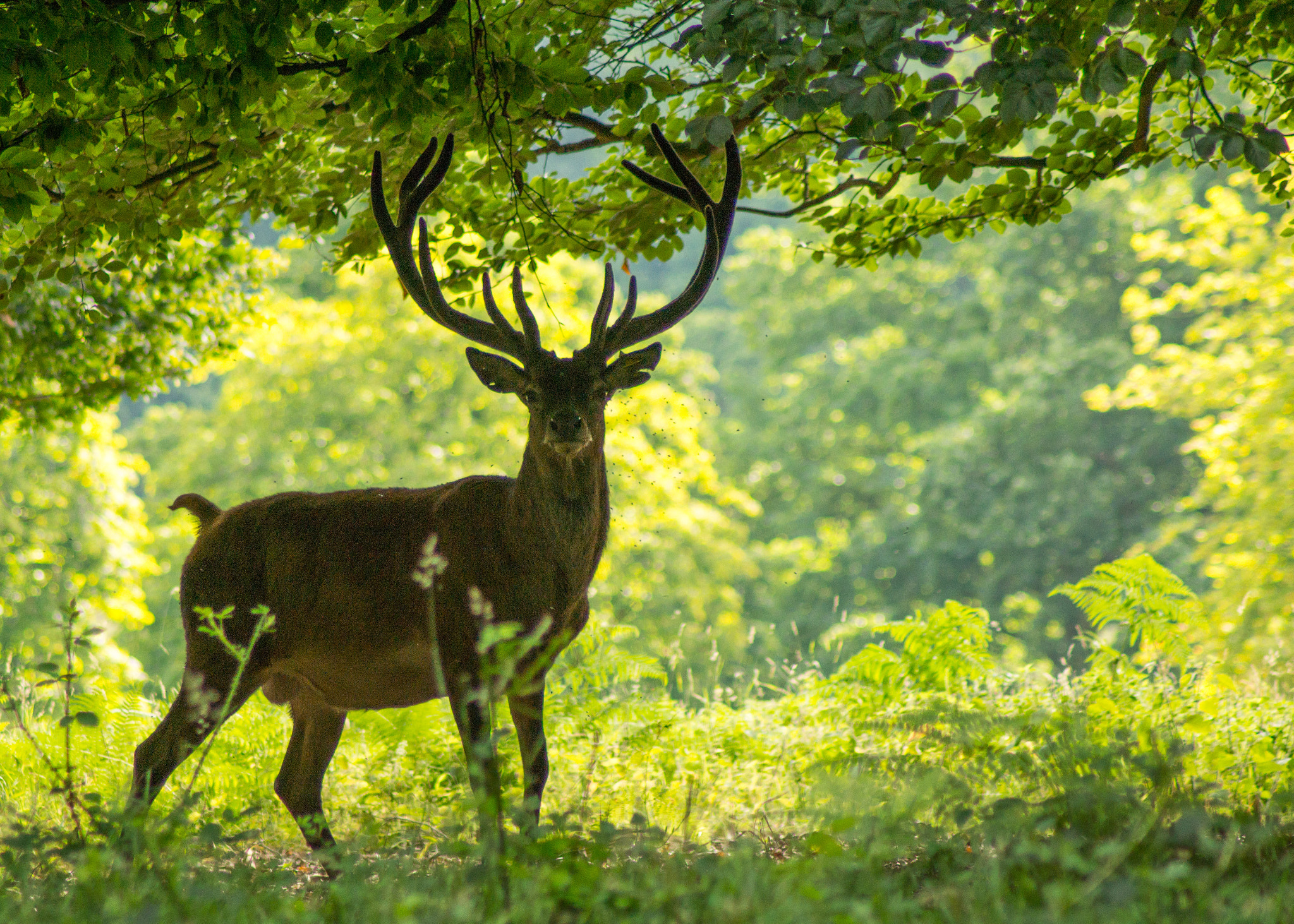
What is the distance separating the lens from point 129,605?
11914mm

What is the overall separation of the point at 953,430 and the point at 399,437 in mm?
11461

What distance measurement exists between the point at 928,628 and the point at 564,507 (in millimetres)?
3014

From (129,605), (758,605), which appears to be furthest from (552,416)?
Result: (758,605)

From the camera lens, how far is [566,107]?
167 inches

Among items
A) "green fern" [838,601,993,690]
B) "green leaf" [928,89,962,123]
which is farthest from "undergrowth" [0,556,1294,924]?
"green leaf" [928,89,962,123]

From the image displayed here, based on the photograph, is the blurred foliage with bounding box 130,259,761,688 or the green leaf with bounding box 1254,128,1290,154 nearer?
the green leaf with bounding box 1254,128,1290,154

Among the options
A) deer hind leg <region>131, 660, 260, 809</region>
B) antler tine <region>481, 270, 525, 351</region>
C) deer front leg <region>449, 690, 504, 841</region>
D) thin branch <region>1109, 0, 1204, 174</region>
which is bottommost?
deer front leg <region>449, 690, 504, 841</region>

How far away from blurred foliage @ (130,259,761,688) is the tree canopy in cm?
1145

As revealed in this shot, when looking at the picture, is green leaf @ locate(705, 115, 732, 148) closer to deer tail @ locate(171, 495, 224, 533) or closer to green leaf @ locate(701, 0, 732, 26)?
green leaf @ locate(701, 0, 732, 26)

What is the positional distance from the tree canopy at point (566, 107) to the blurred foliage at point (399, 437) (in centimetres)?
1145

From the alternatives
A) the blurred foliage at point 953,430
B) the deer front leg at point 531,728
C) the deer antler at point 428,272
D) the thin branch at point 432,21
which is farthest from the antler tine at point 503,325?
the blurred foliage at point 953,430

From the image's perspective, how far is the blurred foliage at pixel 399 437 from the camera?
17.9m

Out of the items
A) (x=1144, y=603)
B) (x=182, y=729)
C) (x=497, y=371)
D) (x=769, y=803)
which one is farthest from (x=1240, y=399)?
(x=182, y=729)

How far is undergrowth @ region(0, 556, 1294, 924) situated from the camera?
226 cm
